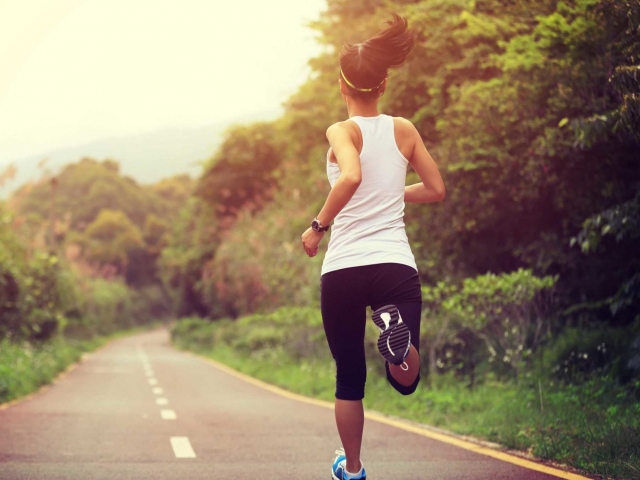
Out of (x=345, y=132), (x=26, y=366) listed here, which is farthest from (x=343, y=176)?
(x=26, y=366)

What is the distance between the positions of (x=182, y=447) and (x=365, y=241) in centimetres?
392

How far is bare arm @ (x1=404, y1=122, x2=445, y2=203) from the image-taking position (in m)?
4.07

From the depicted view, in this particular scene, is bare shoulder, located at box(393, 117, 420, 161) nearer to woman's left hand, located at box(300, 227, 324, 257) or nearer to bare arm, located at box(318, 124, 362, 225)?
bare arm, located at box(318, 124, 362, 225)

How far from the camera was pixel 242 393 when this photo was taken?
15.0 m

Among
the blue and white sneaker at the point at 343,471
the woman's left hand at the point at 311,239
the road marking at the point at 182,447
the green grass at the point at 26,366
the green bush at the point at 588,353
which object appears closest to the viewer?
the woman's left hand at the point at 311,239

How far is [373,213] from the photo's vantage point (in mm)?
3855

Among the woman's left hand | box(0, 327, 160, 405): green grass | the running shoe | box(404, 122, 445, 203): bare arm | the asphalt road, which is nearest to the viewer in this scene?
the running shoe

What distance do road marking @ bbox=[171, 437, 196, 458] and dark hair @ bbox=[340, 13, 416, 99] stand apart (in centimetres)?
362

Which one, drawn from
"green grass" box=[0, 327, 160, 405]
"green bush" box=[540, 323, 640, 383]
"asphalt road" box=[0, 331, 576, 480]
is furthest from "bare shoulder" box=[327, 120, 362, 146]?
"green grass" box=[0, 327, 160, 405]

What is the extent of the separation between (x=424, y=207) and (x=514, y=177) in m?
1.98

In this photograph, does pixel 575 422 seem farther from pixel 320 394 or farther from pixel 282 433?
pixel 320 394

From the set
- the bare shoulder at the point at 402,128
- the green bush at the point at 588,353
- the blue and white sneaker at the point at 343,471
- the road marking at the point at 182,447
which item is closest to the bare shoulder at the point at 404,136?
the bare shoulder at the point at 402,128

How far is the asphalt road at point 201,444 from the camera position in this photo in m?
5.79

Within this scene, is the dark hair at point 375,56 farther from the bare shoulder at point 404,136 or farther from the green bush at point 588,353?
the green bush at point 588,353
